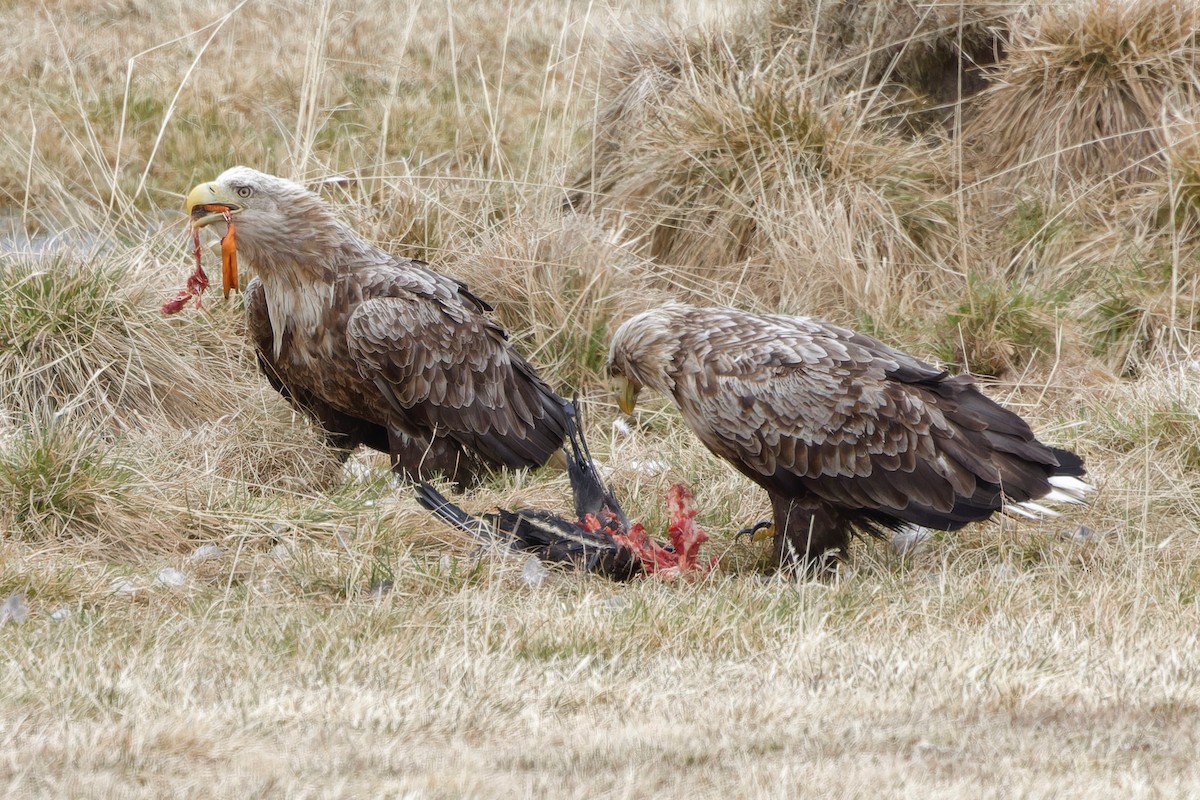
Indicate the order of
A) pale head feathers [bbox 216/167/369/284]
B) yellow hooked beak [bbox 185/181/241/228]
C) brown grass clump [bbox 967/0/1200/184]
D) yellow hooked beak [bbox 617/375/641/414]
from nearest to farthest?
yellow hooked beak [bbox 617/375/641/414] < yellow hooked beak [bbox 185/181/241/228] < pale head feathers [bbox 216/167/369/284] < brown grass clump [bbox 967/0/1200/184]

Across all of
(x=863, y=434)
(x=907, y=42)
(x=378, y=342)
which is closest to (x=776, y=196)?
(x=907, y=42)

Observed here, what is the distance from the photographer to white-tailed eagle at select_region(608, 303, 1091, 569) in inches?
189

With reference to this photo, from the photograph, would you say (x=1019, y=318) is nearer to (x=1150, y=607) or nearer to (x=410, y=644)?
(x=1150, y=607)

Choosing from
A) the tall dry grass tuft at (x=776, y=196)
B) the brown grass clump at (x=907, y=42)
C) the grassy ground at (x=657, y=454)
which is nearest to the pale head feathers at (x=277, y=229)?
the grassy ground at (x=657, y=454)

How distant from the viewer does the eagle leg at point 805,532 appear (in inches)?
196

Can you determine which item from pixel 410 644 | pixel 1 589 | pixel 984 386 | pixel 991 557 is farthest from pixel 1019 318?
pixel 1 589

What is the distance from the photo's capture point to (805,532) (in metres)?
4.99

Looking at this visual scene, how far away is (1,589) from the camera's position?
457 centimetres

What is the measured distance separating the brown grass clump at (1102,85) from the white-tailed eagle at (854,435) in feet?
11.4

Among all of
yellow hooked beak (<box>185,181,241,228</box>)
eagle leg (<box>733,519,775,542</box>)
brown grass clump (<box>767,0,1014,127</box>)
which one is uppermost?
brown grass clump (<box>767,0,1014,127</box>)

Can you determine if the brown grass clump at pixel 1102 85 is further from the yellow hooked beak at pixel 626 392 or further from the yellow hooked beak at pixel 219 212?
the yellow hooked beak at pixel 219 212

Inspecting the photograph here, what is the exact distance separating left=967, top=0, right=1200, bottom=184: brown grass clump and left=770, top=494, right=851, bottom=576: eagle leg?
362 centimetres

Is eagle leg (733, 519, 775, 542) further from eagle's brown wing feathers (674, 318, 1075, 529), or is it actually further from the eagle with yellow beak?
the eagle with yellow beak

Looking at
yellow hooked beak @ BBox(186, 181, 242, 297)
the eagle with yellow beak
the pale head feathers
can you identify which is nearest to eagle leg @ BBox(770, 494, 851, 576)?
the eagle with yellow beak
